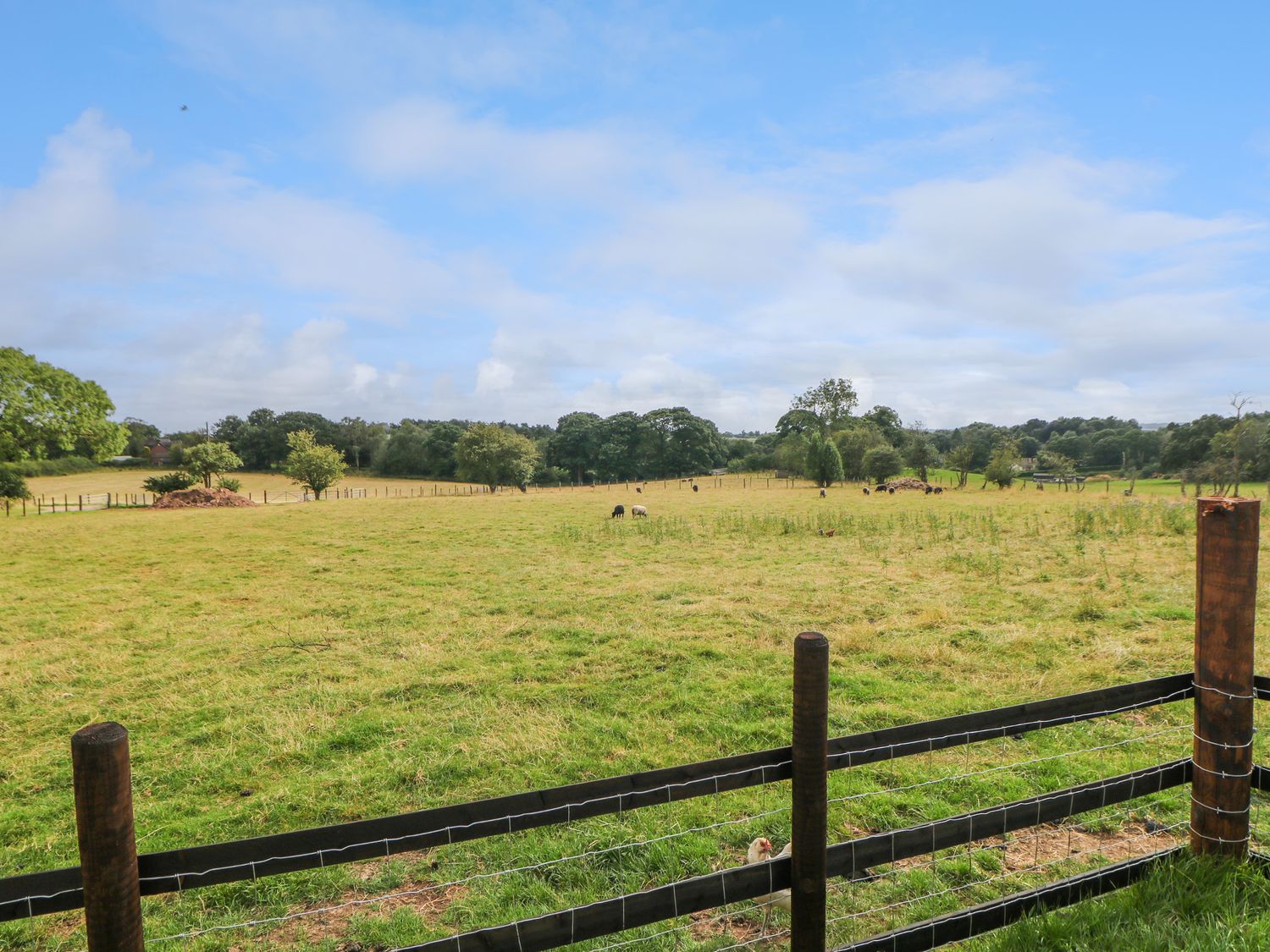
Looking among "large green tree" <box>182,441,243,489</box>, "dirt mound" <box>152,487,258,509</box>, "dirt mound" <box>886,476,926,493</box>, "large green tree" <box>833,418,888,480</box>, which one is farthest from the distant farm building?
"dirt mound" <box>886,476,926,493</box>

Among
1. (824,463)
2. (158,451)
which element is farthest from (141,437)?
(824,463)

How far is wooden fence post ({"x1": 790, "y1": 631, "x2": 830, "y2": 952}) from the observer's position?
7.57ft

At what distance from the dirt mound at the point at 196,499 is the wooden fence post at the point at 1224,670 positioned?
50.3m

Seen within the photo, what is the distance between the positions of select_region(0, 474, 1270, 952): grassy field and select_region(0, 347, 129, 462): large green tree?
38233 mm

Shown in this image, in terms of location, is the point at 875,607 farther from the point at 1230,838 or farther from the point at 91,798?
the point at 91,798

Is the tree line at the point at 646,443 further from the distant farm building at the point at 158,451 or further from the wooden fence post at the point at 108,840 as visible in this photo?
the wooden fence post at the point at 108,840

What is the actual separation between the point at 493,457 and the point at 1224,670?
63.7 m

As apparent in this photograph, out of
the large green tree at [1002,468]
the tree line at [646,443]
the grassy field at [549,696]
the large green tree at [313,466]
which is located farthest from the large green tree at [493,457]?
the grassy field at [549,696]

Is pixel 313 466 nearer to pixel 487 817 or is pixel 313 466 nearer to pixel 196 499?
pixel 196 499

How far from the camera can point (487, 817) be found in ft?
7.88

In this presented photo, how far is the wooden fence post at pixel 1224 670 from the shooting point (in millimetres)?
2914

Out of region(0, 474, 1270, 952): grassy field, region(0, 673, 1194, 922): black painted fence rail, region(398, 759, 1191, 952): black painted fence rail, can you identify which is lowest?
region(0, 474, 1270, 952): grassy field

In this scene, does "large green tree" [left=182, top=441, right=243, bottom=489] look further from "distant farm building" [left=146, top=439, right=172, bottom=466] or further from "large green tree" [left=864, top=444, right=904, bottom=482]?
"large green tree" [left=864, top=444, right=904, bottom=482]

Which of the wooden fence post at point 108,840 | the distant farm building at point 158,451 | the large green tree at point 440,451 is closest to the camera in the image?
the wooden fence post at point 108,840
